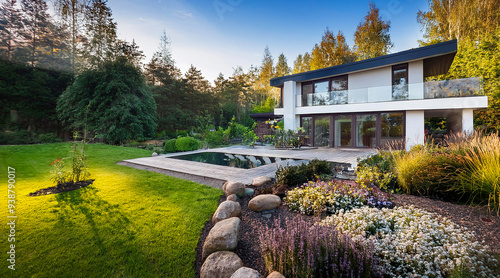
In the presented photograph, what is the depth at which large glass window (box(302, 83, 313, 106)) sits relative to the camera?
14.0 m

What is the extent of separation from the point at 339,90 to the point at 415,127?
14.5ft

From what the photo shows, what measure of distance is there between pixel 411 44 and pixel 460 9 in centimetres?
455

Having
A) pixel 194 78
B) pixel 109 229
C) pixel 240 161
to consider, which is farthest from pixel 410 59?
pixel 194 78

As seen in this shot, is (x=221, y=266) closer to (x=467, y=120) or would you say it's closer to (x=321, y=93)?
(x=321, y=93)

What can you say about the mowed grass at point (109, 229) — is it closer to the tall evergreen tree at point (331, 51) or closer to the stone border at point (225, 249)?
the stone border at point (225, 249)

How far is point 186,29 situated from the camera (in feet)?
41.0

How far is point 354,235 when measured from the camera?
2449 mm

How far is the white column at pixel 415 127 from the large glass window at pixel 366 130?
149 centimetres

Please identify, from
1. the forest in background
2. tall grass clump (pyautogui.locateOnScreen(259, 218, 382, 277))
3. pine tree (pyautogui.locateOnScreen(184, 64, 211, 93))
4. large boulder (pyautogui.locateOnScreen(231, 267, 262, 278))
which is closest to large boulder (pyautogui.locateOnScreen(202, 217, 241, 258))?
tall grass clump (pyautogui.locateOnScreen(259, 218, 382, 277))

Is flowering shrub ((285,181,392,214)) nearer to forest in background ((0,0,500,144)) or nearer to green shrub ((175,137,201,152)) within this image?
green shrub ((175,137,201,152))

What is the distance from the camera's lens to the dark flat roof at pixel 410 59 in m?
9.75

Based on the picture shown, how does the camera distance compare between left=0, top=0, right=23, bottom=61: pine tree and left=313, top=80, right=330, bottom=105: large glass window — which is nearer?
left=313, top=80, right=330, bottom=105: large glass window

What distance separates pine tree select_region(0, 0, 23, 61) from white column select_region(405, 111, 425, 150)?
79.4 feet

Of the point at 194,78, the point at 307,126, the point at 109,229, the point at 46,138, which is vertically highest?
the point at 194,78
